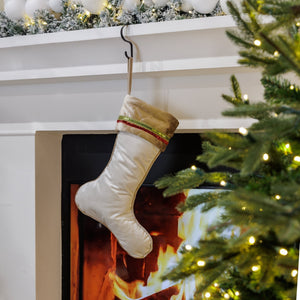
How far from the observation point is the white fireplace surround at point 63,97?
1229 millimetres

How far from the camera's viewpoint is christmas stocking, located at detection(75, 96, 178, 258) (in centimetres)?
122

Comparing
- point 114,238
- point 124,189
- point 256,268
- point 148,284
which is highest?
point 256,268

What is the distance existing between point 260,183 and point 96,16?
929mm

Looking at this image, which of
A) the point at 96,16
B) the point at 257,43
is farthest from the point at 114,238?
the point at 257,43

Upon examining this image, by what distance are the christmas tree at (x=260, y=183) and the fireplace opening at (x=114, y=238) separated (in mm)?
625

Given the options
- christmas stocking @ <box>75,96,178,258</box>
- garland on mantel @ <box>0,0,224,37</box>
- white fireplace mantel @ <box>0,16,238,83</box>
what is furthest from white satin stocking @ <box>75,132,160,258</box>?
garland on mantel @ <box>0,0,224,37</box>

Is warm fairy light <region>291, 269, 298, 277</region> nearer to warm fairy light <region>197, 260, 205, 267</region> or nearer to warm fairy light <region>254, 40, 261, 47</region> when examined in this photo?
warm fairy light <region>197, 260, 205, 267</region>

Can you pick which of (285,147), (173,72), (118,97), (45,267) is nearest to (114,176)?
(118,97)

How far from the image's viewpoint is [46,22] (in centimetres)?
138

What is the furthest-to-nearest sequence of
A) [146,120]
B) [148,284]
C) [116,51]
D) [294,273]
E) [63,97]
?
[148,284]
[63,97]
[116,51]
[146,120]
[294,273]

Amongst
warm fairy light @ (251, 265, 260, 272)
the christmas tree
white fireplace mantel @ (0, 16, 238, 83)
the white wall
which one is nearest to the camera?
the christmas tree

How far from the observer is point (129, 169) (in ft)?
4.10

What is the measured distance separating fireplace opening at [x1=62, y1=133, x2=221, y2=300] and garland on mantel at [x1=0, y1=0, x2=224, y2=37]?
43 cm

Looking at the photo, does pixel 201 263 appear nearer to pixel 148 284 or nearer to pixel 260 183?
pixel 260 183
